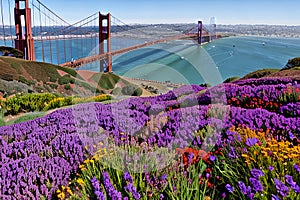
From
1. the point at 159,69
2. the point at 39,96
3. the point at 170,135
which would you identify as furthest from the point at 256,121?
the point at 159,69

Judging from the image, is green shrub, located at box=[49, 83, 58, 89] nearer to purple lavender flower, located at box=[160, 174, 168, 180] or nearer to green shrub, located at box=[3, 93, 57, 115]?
green shrub, located at box=[3, 93, 57, 115]

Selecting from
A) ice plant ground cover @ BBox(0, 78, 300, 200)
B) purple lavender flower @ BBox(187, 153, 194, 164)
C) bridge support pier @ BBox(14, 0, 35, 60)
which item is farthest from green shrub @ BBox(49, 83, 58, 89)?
purple lavender flower @ BBox(187, 153, 194, 164)

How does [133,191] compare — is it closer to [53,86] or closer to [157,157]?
[157,157]

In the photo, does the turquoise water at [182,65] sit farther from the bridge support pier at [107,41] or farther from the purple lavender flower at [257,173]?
the purple lavender flower at [257,173]

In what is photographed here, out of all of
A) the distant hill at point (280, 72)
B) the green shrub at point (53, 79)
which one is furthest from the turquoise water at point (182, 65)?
the distant hill at point (280, 72)

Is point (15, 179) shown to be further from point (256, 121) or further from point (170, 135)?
Result: point (256, 121)

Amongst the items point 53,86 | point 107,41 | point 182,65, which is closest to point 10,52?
point 53,86
